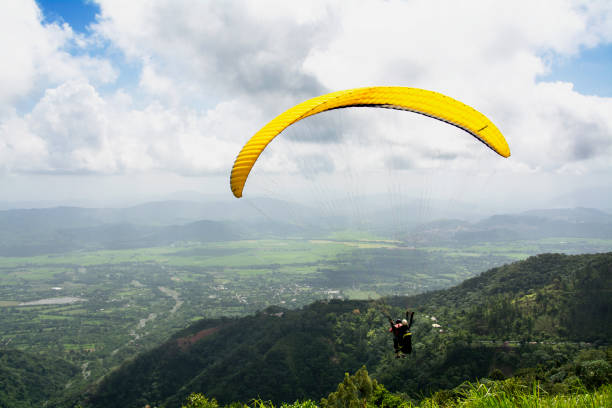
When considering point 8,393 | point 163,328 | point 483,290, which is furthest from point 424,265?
Answer: point 8,393

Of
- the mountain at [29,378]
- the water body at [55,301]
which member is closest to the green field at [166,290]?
the water body at [55,301]

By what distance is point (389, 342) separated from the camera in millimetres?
46344

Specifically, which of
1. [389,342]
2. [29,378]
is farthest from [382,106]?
[29,378]

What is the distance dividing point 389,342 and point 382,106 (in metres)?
44.3

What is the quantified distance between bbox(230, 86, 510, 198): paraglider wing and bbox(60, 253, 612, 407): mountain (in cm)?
1913

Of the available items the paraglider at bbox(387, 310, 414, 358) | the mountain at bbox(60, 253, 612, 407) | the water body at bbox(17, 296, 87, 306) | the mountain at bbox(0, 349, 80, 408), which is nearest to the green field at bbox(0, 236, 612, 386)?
the water body at bbox(17, 296, 87, 306)

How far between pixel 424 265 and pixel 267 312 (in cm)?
12725

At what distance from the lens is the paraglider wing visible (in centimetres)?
871

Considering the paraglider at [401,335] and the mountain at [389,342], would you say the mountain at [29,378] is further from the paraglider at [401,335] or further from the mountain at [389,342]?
the paraglider at [401,335]

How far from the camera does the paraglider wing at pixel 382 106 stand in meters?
8.71

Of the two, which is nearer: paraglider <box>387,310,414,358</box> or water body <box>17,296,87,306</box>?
paraglider <box>387,310,414,358</box>

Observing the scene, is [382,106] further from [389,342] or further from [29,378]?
[29,378]

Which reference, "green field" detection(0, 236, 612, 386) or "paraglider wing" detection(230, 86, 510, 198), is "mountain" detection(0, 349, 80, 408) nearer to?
"green field" detection(0, 236, 612, 386)

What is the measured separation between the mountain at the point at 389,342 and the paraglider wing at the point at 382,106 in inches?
753
